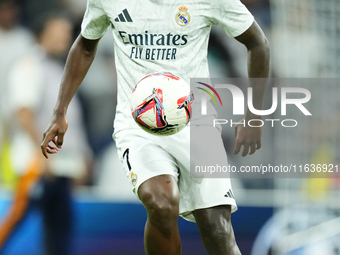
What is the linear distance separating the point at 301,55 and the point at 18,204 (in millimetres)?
3309

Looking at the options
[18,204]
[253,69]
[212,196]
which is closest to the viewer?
[212,196]

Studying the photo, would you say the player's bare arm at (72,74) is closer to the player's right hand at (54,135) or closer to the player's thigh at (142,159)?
the player's right hand at (54,135)

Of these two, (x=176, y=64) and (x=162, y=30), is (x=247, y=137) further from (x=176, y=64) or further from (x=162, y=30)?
(x=162, y=30)

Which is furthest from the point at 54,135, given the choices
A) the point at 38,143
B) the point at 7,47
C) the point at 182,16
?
the point at 7,47

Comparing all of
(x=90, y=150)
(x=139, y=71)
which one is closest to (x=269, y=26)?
(x=90, y=150)

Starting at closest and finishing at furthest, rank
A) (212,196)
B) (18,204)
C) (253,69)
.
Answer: (212,196), (253,69), (18,204)

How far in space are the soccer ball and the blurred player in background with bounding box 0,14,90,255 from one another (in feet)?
8.33

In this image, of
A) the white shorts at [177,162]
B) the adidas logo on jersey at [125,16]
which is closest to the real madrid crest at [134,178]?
the white shorts at [177,162]

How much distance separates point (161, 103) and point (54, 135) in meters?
Answer: 0.82

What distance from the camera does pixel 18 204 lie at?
16.2 ft

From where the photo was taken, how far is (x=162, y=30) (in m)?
2.79

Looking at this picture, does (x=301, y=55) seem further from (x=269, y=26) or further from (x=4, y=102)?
(x=4, y=102)

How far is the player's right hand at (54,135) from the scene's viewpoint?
2969 millimetres

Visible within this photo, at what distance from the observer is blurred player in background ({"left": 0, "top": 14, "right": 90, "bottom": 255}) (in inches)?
194
